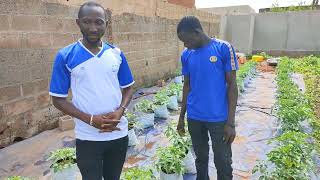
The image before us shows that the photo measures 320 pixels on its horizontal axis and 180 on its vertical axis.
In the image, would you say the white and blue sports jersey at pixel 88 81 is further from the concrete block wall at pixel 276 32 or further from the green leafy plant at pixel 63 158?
the concrete block wall at pixel 276 32

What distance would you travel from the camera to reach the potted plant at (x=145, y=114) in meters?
5.43

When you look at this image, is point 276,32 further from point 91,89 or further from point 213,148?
point 91,89

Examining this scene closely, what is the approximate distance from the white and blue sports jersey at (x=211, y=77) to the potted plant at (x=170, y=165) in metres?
0.63

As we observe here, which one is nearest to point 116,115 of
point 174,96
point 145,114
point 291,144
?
point 291,144

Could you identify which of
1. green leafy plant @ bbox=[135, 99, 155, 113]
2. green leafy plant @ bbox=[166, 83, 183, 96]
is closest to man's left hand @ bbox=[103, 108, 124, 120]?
green leafy plant @ bbox=[135, 99, 155, 113]

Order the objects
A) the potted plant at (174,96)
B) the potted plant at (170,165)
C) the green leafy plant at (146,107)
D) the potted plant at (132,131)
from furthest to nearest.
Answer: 1. the potted plant at (174,96)
2. the green leafy plant at (146,107)
3. the potted plant at (132,131)
4. the potted plant at (170,165)

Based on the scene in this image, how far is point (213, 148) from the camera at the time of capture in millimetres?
2781

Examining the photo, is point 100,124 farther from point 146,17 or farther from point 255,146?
point 146,17

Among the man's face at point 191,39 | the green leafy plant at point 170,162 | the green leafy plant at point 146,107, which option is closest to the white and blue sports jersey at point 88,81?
the man's face at point 191,39

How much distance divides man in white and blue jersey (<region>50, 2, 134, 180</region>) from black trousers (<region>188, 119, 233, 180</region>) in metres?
0.93

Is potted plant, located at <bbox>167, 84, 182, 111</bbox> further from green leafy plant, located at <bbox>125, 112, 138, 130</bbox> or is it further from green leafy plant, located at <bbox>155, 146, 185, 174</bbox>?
green leafy plant, located at <bbox>155, 146, 185, 174</bbox>

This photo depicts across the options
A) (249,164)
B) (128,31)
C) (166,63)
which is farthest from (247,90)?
(249,164)

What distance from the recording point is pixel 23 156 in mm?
4246

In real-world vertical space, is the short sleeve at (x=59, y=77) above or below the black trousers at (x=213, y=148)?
above
